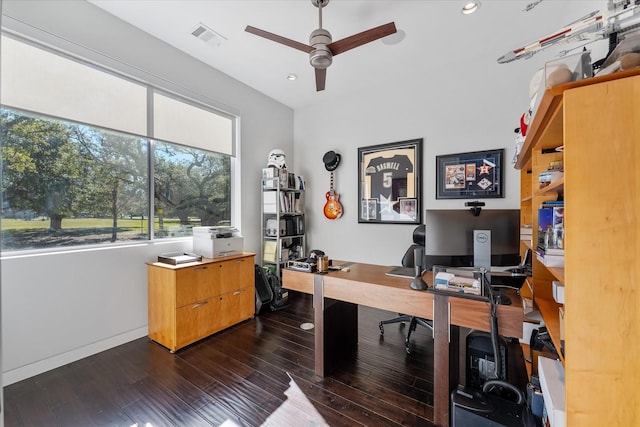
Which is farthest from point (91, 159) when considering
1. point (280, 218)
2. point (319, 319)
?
point (319, 319)

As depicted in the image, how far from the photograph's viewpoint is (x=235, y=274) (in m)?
3.06

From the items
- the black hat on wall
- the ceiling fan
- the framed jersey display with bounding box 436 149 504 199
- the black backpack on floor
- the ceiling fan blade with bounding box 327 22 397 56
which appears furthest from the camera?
the black hat on wall

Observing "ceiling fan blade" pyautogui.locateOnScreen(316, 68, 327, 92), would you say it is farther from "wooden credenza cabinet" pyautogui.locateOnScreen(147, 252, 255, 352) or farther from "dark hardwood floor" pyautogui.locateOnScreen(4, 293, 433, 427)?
"dark hardwood floor" pyautogui.locateOnScreen(4, 293, 433, 427)

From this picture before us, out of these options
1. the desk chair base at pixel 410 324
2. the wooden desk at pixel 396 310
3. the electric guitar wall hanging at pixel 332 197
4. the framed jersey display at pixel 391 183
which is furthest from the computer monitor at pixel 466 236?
the electric guitar wall hanging at pixel 332 197

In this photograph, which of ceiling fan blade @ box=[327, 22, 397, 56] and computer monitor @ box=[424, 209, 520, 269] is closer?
computer monitor @ box=[424, 209, 520, 269]

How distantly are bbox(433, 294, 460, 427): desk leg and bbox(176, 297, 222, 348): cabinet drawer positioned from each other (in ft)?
7.00

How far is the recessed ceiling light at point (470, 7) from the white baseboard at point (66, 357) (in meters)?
4.27

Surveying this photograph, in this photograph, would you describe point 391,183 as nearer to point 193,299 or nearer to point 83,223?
point 193,299

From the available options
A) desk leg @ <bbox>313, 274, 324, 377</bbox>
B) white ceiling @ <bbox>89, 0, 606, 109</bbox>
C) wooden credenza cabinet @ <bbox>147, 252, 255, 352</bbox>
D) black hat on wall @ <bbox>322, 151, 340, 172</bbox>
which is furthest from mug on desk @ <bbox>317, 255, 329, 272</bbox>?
black hat on wall @ <bbox>322, 151, 340, 172</bbox>

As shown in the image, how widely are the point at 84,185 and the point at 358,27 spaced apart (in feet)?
9.65

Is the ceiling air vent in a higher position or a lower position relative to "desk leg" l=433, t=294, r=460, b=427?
higher

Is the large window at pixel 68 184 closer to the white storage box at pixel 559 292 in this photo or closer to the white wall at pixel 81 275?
the white wall at pixel 81 275

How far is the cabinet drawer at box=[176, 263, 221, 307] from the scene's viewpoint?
2.53m

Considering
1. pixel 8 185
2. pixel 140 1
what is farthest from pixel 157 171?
pixel 140 1
